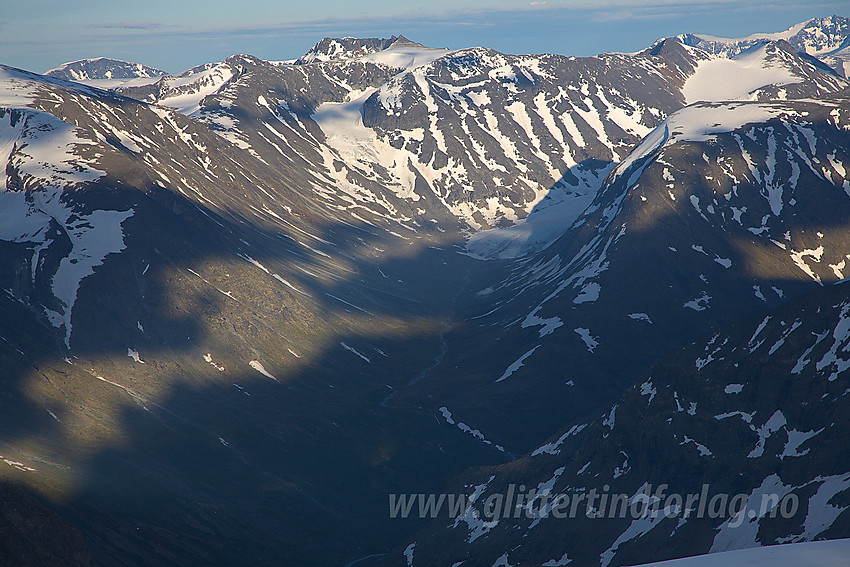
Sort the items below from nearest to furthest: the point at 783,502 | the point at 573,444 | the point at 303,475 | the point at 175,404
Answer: the point at 783,502 < the point at 573,444 < the point at 303,475 < the point at 175,404

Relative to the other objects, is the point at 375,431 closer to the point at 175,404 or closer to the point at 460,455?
the point at 460,455

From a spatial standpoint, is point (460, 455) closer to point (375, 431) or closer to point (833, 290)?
point (375, 431)

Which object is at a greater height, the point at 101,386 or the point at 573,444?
the point at 573,444

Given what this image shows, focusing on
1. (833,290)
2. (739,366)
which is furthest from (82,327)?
(833,290)

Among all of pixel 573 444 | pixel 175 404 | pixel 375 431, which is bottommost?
pixel 375 431

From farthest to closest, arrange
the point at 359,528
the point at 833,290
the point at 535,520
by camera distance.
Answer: the point at 359,528
the point at 535,520
the point at 833,290

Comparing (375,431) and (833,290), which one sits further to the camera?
(375,431)

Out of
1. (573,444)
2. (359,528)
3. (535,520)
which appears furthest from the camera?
(359,528)

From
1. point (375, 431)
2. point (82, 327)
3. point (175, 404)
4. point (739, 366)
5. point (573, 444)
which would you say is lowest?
point (375, 431)

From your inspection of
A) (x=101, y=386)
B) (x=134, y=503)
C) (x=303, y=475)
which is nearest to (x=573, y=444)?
(x=303, y=475)

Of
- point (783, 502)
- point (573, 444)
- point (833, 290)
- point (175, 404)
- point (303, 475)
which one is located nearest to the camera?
point (783, 502)
